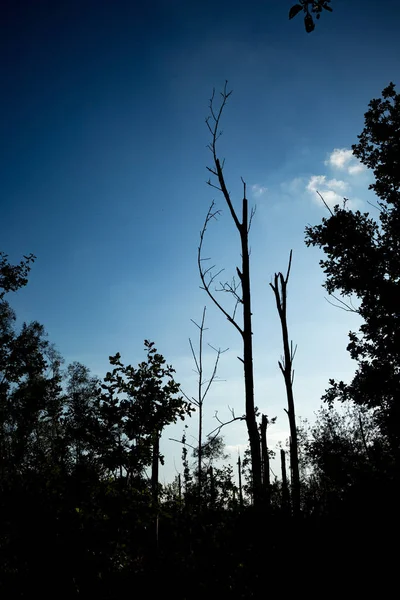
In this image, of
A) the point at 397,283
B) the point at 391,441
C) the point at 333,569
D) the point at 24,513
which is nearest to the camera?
the point at 24,513

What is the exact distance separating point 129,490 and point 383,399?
9.39 metres

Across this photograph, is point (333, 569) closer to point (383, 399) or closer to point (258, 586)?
point (258, 586)

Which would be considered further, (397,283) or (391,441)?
(397,283)

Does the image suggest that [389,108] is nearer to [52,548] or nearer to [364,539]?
[364,539]

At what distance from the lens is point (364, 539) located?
6.38 meters

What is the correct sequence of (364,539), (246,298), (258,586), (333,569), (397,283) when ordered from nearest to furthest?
(258,586) < (333,569) < (364,539) < (246,298) < (397,283)

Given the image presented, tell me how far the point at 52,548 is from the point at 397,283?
11.3m

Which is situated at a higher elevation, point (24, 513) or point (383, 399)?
point (383, 399)

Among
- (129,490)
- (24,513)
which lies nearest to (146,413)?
(129,490)

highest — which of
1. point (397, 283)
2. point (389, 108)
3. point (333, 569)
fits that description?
point (389, 108)

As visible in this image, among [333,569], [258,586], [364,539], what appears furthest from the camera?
[364,539]

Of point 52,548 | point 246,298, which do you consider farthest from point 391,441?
point 52,548

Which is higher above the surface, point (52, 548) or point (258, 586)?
point (52, 548)

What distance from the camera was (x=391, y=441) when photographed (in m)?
10.1
